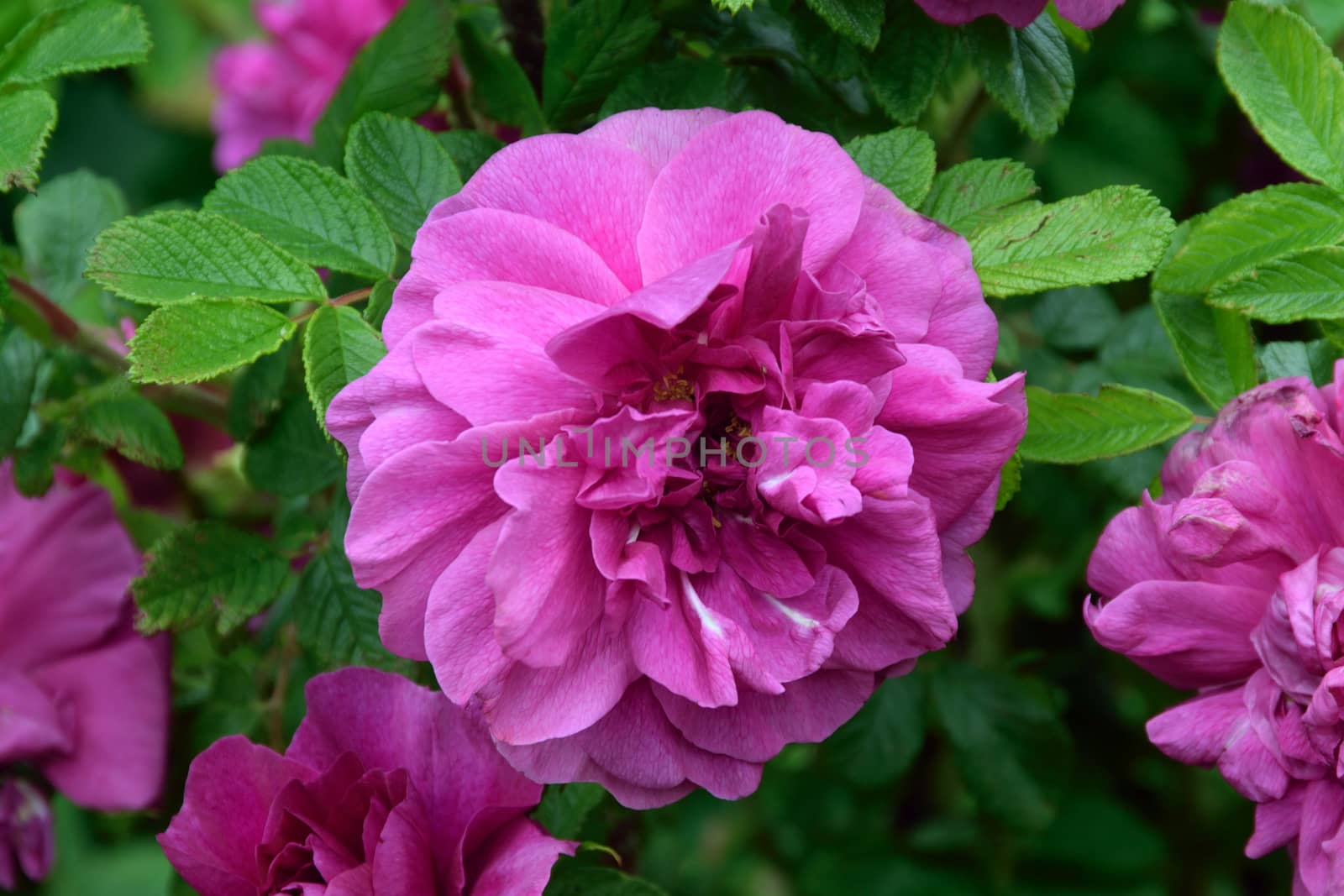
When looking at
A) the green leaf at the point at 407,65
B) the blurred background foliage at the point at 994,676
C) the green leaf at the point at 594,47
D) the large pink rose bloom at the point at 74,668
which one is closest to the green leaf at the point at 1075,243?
the blurred background foliage at the point at 994,676

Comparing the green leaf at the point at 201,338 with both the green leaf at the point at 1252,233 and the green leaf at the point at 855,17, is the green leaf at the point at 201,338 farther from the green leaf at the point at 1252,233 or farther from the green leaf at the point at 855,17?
the green leaf at the point at 1252,233

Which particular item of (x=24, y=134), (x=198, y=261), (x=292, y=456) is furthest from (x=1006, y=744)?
(x=24, y=134)

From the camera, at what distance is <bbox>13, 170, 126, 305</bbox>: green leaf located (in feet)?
2.99

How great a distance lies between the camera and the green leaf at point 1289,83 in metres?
0.67

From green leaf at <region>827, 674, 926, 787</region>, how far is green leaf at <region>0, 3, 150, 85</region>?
0.65 m

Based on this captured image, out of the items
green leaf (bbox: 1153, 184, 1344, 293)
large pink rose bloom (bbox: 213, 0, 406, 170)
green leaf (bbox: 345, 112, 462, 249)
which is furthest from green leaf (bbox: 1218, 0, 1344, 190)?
large pink rose bloom (bbox: 213, 0, 406, 170)

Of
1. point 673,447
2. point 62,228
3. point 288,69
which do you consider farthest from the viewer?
point 288,69

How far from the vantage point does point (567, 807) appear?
0.72 meters

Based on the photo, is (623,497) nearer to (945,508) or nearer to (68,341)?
(945,508)

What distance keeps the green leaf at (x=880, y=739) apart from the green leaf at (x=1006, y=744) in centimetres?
5

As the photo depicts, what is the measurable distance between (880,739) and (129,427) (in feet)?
1.87

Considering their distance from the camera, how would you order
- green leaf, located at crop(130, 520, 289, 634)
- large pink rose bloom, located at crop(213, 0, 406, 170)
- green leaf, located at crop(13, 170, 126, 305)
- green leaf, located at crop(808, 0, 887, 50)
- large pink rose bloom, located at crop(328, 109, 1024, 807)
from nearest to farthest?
large pink rose bloom, located at crop(328, 109, 1024, 807) < green leaf, located at crop(808, 0, 887, 50) < green leaf, located at crop(130, 520, 289, 634) < green leaf, located at crop(13, 170, 126, 305) < large pink rose bloom, located at crop(213, 0, 406, 170)

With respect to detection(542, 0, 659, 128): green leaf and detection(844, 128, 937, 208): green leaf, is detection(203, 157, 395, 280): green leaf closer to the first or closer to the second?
detection(542, 0, 659, 128): green leaf

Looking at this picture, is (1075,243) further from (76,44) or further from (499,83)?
(76,44)
